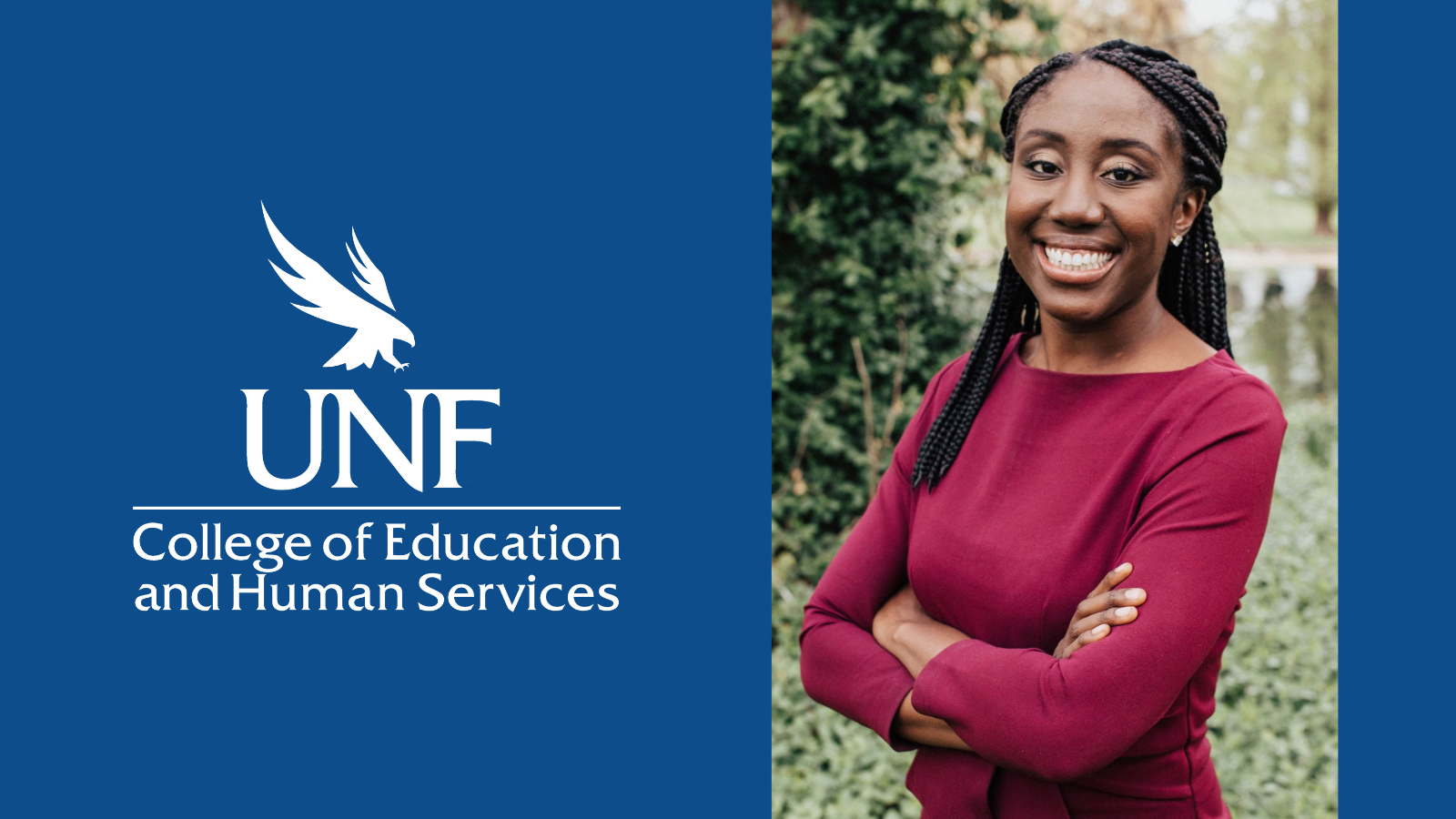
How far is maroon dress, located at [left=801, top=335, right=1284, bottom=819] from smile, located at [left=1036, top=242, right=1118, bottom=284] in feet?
0.51

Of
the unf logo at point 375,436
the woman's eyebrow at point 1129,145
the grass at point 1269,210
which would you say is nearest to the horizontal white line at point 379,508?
the unf logo at point 375,436

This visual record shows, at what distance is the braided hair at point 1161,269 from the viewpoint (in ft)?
5.28

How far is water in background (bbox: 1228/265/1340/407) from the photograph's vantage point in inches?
367

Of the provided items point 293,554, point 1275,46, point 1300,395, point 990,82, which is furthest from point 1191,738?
point 1275,46

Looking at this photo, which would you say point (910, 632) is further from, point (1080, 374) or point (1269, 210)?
point (1269, 210)

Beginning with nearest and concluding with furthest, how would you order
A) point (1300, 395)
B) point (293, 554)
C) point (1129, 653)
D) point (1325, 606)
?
1. point (1129, 653)
2. point (293, 554)
3. point (1325, 606)
4. point (1300, 395)

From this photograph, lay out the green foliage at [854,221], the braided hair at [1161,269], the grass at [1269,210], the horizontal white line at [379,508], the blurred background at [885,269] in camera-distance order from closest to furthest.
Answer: the braided hair at [1161,269] < the horizontal white line at [379,508] < the blurred background at [885,269] < the green foliage at [854,221] < the grass at [1269,210]

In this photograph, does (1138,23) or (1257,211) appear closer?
(1138,23)

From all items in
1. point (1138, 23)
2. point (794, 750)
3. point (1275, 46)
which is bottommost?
point (794, 750)

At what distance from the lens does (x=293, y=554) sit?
2998 millimetres

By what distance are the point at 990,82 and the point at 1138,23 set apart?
1.27 m

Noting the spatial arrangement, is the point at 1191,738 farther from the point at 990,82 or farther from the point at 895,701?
the point at 990,82

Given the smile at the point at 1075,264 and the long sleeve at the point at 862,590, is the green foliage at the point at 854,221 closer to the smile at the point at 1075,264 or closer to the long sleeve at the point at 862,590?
the long sleeve at the point at 862,590

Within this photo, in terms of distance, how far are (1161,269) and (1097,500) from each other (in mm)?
428
